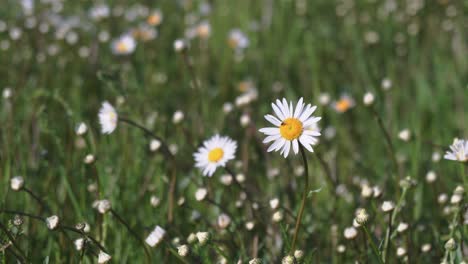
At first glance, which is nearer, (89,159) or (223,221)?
(223,221)

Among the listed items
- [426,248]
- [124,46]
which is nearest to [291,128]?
[426,248]

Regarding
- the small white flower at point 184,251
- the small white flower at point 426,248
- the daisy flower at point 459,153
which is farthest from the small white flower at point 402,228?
the small white flower at point 184,251

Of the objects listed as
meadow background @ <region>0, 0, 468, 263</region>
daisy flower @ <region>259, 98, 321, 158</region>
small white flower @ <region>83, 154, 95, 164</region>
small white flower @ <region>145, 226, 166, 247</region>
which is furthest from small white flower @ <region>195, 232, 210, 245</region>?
small white flower @ <region>83, 154, 95, 164</region>

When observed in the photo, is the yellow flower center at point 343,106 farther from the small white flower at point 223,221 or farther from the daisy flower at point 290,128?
the daisy flower at point 290,128

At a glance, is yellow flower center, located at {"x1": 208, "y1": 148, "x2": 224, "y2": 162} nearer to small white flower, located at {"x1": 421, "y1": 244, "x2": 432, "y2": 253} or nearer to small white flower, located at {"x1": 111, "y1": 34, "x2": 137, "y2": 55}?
small white flower, located at {"x1": 421, "y1": 244, "x2": 432, "y2": 253}

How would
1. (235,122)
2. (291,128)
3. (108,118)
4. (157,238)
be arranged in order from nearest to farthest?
1. (291,128)
2. (157,238)
3. (108,118)
4. (235,122)

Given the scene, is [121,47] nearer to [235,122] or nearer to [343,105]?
[235,122]

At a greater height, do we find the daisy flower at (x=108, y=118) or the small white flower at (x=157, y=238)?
the daisy flower at (x=108, y=118)
